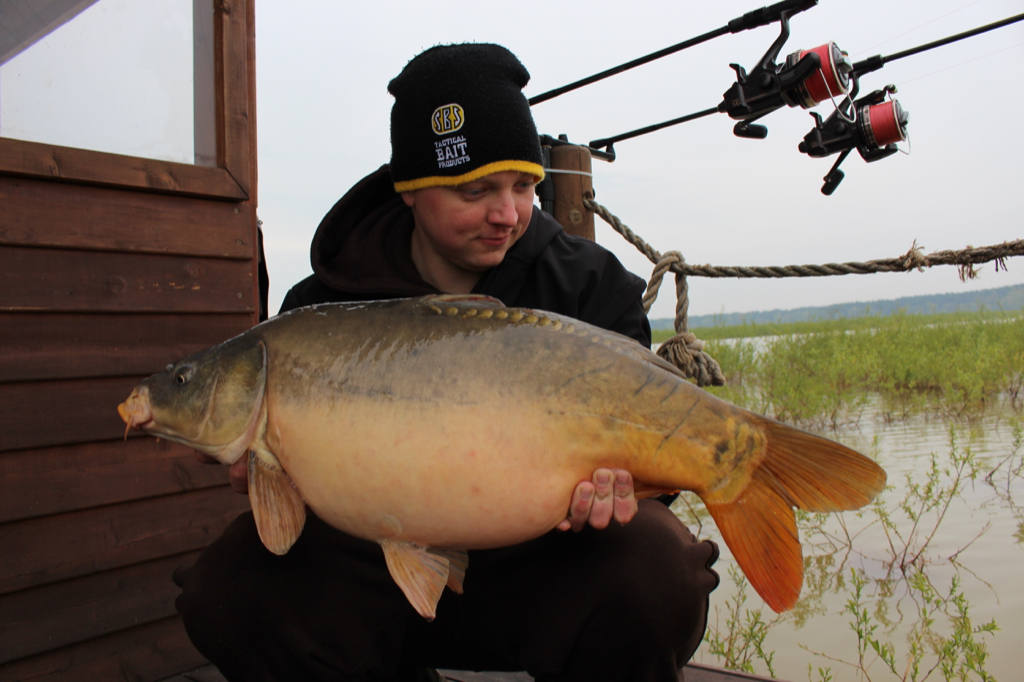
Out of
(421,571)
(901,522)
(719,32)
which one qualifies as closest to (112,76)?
(421,571)

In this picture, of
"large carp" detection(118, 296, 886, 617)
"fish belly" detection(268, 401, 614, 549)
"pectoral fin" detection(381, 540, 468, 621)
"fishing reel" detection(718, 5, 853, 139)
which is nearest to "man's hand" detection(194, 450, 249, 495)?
"large carp" detection(118, 296, 886, 617)

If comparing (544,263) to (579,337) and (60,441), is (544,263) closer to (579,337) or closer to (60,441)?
(579,337)

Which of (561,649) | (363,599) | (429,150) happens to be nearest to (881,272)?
(429,150)

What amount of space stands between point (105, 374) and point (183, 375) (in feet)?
3.66

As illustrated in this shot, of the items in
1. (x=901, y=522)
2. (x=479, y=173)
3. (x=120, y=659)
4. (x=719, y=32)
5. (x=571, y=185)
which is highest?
(x=719, y=32)

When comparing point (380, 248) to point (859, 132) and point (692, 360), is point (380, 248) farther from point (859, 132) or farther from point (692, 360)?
point (859, 132)

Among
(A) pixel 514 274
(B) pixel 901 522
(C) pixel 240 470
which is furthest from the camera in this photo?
(B) pixel 901 522

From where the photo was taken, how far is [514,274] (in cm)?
210

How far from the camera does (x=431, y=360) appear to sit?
55.8 inches

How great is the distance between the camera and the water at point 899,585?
3.03 metres

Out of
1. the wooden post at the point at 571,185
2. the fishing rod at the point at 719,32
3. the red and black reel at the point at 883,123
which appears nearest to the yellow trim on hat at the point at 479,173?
the wooden post at the point at 571,185

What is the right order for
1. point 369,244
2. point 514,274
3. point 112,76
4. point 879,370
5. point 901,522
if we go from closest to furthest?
point 514,274 < point 369,244 < point 112,76 < point 901,522 < point 879,370

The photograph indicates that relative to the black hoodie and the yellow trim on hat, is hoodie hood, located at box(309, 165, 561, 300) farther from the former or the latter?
the yellow trim on hat

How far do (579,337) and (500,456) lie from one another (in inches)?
11.6
